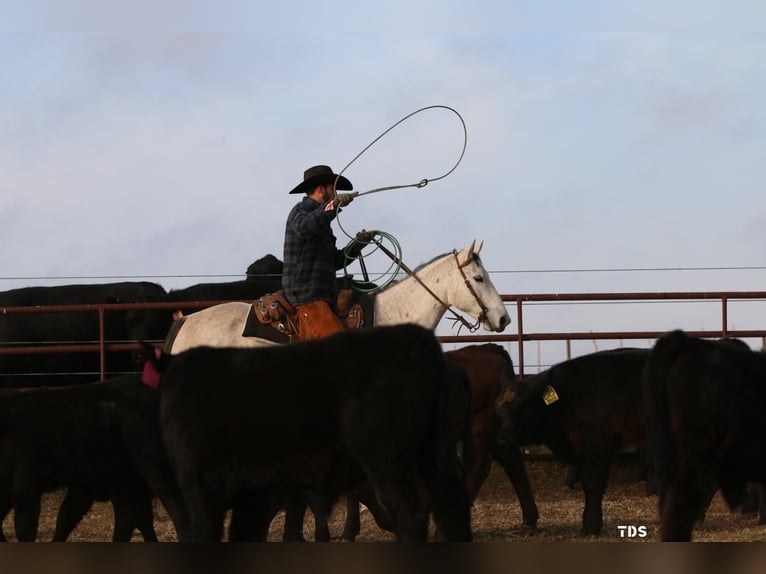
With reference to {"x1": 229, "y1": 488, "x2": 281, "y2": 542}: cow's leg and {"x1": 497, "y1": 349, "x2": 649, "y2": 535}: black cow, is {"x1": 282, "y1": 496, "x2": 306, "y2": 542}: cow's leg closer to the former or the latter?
{"x1": 229, "y1": 488, "x2": 281, "y2": 542}: cow's leg

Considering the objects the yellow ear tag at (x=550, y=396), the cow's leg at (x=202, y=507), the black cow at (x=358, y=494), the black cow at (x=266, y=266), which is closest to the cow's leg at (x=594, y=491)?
the yellow ear tag at (x=550, y=396)

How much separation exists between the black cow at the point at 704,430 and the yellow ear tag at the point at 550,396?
3756mm

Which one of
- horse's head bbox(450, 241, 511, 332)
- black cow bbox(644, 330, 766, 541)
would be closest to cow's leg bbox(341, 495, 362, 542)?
horse's head bbox(450, 241, 511, 332)

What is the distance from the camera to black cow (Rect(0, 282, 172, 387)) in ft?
48.1

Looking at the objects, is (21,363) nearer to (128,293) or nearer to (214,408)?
(128,293)

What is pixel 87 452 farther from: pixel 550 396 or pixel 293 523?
pixel 550 396

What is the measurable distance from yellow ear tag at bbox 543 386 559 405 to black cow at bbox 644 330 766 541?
3.76m

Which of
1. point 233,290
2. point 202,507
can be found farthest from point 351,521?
point 233,290

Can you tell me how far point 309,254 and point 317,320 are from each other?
1.66 ft

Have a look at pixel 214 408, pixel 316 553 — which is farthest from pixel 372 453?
pixel 316 553

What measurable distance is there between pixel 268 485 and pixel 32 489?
205 cm

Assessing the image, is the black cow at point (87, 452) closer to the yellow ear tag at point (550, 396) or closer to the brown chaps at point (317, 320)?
the brown chaps at point (317, 320)

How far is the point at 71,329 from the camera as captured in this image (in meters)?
15.4

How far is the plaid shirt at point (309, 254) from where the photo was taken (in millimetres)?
8633
